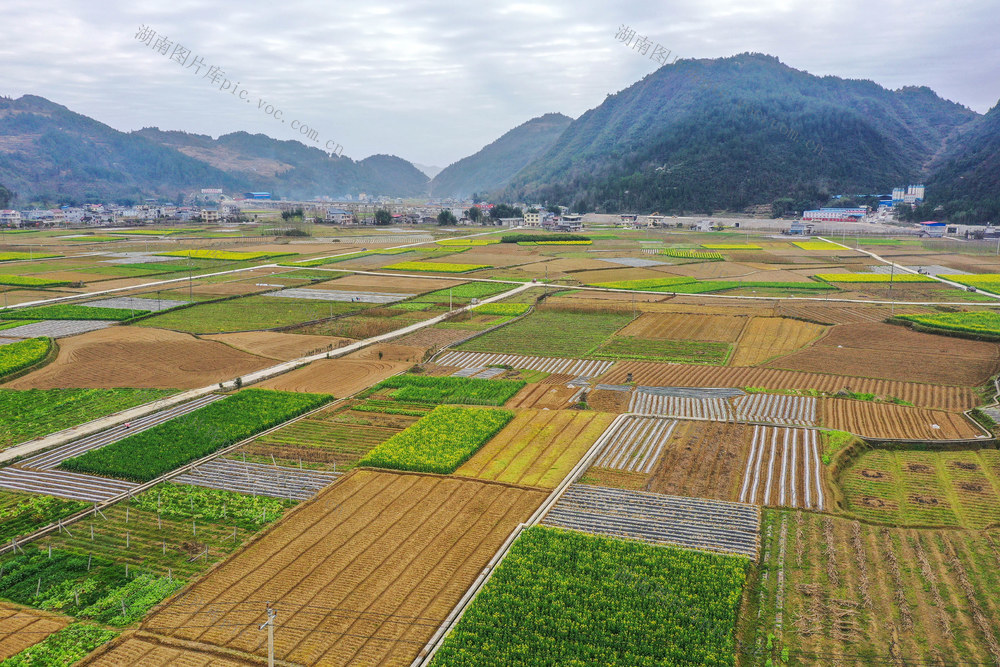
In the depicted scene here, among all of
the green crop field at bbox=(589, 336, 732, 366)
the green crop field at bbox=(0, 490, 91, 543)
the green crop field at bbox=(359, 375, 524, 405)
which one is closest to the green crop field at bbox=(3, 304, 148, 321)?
the green crop field at bbox=(359, 375, 524, 405)

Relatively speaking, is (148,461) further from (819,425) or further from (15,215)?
(15,215)

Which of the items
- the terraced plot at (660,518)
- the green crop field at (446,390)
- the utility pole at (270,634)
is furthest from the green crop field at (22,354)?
the terraced plot at (660,518)

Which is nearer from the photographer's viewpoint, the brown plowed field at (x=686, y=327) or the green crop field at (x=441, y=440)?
the green crop field at (x=441, y=440)

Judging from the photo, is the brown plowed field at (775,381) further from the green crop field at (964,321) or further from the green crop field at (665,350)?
the green crop field at (964,321)

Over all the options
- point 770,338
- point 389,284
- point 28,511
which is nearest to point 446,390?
point 28,511

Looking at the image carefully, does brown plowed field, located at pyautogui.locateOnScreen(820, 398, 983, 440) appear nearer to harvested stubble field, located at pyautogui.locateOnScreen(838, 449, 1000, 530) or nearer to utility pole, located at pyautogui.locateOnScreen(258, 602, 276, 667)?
harvested stubble field, located at pyautogui.locateOnScreen(838, 449, 1000, 530)
